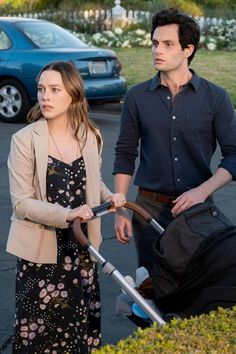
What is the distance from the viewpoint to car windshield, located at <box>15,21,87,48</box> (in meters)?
15.5

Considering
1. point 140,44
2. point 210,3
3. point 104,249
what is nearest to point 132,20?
point 140,44

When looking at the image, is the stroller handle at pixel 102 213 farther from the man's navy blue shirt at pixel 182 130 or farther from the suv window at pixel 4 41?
the suv window at pixel 4 41

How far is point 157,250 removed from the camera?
4.00 m

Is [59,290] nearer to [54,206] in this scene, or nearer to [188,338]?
[54,206]

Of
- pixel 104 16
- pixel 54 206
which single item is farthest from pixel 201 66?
pixel 54 206

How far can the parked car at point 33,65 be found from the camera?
1503 cm

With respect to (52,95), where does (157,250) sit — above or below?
below

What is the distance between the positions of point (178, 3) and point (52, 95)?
28758 mm

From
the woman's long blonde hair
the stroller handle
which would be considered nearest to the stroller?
Answer: the stroller handle

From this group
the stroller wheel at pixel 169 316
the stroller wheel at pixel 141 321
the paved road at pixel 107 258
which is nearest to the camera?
the stroller wheel at pixel 169 316

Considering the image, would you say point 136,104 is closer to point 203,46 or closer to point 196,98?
point 196,98

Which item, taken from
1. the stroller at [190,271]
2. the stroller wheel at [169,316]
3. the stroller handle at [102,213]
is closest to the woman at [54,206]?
the stroller handle at [102,213]

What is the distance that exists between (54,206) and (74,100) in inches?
23.9

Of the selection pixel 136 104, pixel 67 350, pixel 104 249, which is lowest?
pixel 104 249
